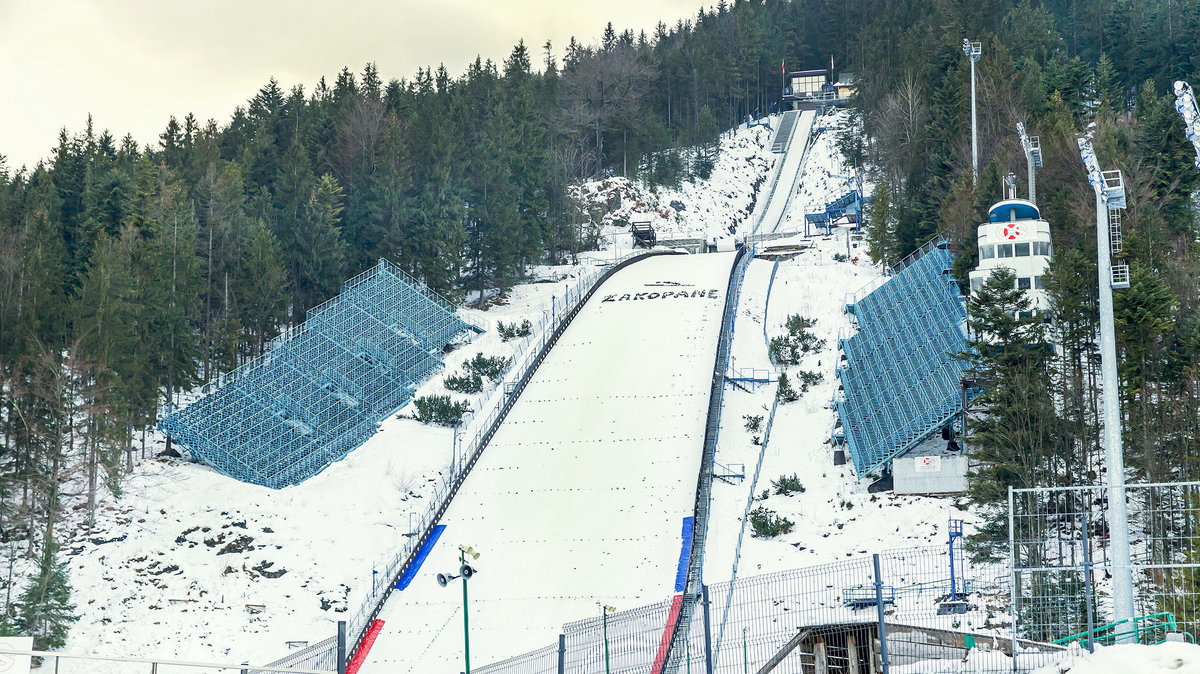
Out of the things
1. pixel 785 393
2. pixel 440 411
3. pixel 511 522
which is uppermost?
pixel 785 393

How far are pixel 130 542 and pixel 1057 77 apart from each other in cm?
5109

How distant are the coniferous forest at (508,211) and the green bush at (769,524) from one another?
569 cm

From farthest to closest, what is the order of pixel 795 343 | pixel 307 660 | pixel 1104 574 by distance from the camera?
pixel 795 343 → pixel 1104 574 → pixel 307 660

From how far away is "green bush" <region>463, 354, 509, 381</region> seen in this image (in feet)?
158

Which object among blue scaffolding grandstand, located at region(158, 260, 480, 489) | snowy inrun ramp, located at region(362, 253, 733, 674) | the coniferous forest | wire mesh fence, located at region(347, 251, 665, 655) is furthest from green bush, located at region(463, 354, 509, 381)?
the coniferous forest

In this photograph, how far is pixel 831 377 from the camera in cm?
4653

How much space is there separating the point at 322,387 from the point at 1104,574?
25988 millimetres

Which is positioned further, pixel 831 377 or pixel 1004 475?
pixel 831 377

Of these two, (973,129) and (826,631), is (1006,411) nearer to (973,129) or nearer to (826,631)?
(826,631)

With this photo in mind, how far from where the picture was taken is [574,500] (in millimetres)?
37156

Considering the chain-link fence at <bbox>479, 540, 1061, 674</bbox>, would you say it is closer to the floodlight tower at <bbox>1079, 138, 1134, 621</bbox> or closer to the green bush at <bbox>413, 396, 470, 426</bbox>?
the floodlight tower at <bbox>1079, 138, 1134, 621</bbox>

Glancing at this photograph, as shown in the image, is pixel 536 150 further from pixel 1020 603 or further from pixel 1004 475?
pixel 1020 603

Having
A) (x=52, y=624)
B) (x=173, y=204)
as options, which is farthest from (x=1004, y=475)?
(x=173, y=204)

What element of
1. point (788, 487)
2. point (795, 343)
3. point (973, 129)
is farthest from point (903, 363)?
point (973, 129)
